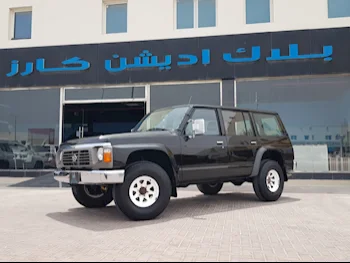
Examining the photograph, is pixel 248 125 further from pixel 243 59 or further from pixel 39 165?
pixel 39 165

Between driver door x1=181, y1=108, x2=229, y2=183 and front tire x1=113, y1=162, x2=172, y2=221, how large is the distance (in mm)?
556

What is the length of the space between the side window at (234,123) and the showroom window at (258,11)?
7.04m

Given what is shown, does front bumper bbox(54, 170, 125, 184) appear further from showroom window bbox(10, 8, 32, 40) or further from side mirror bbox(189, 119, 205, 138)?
showroom window bbox(10, 8, 32, 40)

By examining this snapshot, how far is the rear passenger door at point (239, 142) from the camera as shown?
22.9ft

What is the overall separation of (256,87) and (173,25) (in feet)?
12.7

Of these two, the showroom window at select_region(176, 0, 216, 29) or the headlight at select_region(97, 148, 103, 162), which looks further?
the showroom window at select_region(176, 0, 216, 29)

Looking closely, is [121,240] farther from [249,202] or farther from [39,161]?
[39,161]

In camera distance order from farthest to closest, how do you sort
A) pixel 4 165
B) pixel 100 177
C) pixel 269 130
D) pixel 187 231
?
pixel 4 165
pixel 269 130
pixel 100 177
pixel 187 231

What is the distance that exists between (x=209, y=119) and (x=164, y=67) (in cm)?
687

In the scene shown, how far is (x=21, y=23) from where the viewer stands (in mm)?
15039

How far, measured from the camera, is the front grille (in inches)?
227

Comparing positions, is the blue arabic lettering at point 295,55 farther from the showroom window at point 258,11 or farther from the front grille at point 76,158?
the front grille at point 76,158

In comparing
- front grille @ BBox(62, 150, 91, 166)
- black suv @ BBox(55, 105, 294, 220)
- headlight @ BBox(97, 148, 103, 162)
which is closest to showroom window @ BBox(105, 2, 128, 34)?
black suv @ BBox(55, 105, 294, 220)

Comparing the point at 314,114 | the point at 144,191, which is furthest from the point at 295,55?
the point at 144,191
